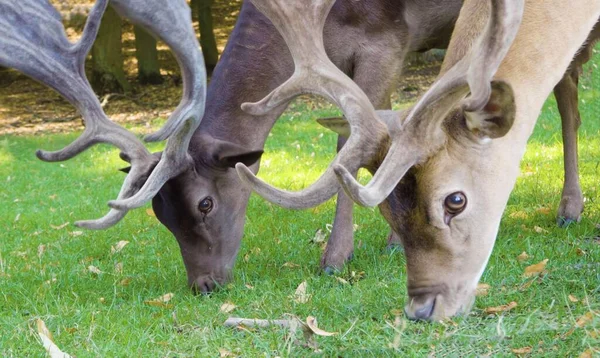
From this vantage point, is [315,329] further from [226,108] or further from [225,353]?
[226,108]

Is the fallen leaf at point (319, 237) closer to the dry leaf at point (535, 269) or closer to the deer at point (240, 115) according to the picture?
the deer at point (240, 115)

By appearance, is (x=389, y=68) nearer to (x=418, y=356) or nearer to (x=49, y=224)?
(x=418, y=356)

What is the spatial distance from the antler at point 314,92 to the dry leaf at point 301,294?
2.95ft

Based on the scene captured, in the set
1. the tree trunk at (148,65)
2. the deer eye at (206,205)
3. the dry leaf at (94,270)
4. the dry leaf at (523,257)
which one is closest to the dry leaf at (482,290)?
the dry leaf at (523,257)

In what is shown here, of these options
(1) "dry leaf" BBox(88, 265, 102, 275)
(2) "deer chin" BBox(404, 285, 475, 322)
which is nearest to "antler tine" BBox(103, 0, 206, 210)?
(1) "dry leaf" BBox(88, 265, 102, 275)

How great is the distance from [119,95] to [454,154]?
606 inches

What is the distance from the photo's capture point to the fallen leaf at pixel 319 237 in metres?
6.59

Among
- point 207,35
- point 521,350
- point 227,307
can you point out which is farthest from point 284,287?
point 207,35

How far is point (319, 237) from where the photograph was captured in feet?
21.8

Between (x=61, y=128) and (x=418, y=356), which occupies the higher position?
(x=418, y=356)

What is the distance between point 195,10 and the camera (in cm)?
2002

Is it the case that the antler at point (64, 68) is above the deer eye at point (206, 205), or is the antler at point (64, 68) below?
above

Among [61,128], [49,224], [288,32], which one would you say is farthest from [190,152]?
[61,128]

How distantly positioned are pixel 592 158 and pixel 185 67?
15.7ft
